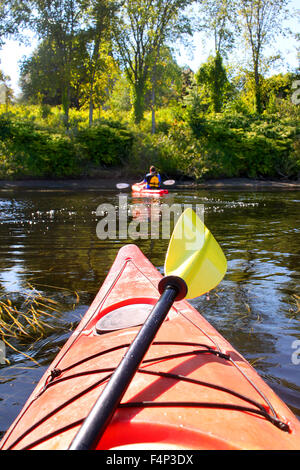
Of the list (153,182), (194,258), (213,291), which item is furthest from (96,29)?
(194,258)

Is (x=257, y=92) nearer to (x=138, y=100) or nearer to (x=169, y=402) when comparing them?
(x=138, y=100)

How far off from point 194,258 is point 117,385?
1192 millimetres

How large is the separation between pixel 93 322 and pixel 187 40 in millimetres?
24403

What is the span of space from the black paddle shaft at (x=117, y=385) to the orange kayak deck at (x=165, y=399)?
113 millimetres

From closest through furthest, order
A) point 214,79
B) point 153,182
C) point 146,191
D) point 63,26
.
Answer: point 146,191, point 153,182, point 63,26, point 214,79

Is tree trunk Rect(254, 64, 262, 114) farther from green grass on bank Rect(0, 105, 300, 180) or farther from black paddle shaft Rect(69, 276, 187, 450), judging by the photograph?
black paddle shaft Rect(69, 276, 187, 450)

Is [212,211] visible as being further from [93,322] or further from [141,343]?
[141,343]

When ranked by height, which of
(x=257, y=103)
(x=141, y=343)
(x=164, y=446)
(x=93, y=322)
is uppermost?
(x=257, y=103)

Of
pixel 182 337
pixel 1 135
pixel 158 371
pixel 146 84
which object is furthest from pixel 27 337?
pixel 146 84

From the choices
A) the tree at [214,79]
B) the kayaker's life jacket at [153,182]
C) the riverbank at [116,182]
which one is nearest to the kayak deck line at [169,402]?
the kayaker's life jacket at [153,182]

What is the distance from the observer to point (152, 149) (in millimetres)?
20125

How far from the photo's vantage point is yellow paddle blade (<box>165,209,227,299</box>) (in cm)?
230

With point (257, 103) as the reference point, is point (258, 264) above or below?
below

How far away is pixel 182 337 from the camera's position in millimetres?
2172
